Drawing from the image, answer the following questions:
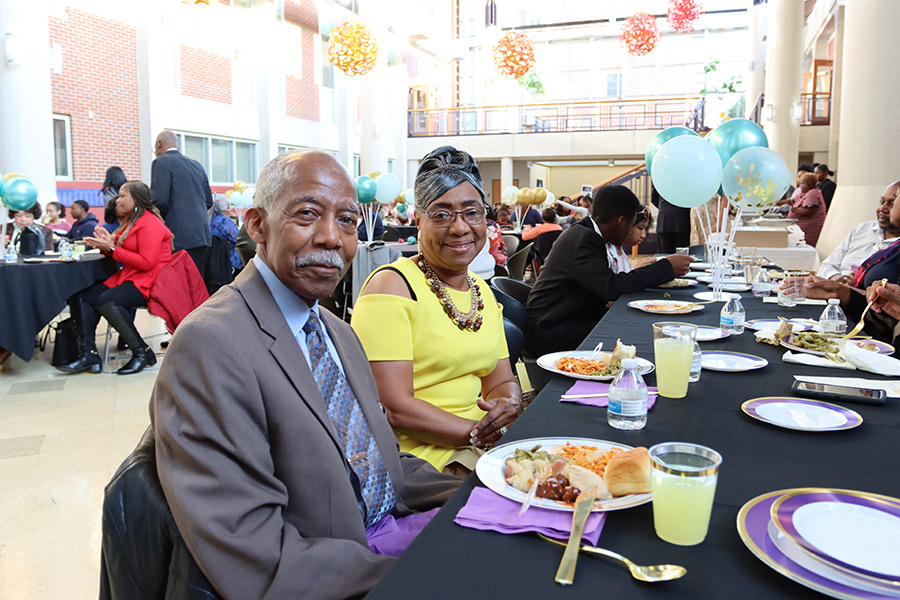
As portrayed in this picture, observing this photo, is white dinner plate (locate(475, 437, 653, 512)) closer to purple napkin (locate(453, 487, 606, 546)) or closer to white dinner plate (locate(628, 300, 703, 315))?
purple napkin (locate(453, 487, 606, 546))

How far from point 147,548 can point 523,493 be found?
1.74 ft

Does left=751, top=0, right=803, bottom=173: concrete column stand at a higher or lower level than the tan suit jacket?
higher

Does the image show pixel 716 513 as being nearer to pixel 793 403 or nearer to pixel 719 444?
pixel 719 444

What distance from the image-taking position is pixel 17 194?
16.8 ft

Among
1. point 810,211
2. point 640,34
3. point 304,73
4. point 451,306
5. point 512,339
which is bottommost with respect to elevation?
point 512,339

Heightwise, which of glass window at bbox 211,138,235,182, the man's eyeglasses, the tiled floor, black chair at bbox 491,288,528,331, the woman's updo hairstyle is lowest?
the tiled floor

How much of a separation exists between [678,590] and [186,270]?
4.65 metres

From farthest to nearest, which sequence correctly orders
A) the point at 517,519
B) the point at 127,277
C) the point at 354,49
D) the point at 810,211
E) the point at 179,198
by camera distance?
1. the point at 354,49
2. the point at 810,211
3. the point at 179,198
4. the point at 127,277
5. the point at 517,519

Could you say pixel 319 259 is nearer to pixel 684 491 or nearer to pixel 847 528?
pixel 684 491

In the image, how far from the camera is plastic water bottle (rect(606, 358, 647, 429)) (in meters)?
1.24

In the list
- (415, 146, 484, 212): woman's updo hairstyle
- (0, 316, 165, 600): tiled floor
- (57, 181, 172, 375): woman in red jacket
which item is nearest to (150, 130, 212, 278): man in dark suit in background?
(57, 181, 172, 375): woman in red jacket

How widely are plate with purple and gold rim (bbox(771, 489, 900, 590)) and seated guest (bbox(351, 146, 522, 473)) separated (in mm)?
758

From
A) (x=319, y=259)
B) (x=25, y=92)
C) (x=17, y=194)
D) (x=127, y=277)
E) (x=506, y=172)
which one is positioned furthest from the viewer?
(x=506, y=172)

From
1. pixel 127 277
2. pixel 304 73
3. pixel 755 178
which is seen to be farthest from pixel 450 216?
pixel 304 73
